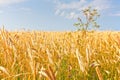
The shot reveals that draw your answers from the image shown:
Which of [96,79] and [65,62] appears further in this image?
[65,62]

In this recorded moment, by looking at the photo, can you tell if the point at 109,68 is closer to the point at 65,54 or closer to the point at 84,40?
the point at 65,54

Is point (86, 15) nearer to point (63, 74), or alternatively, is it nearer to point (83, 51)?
point (83, 51)

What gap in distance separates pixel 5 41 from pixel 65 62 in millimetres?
903

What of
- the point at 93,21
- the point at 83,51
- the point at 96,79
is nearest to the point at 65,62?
the point at 83,51

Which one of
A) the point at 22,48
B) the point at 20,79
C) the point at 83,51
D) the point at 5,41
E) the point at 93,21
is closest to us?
the point at 20,79

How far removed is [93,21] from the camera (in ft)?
39.7

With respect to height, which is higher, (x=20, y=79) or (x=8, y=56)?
(x=8, y=56)

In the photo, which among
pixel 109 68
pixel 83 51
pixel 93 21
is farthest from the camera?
pixel 93 21

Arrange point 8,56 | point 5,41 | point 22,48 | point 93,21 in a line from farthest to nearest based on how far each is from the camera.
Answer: point 93,21, point 22,48, point 5,41, point 8,56

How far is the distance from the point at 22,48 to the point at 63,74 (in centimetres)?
93

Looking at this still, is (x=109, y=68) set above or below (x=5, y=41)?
below

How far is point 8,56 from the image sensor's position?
7.67 feet

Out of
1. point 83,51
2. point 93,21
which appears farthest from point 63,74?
point 93,21

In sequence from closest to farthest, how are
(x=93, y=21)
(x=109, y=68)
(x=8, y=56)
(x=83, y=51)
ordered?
1. (x=8, y=56)
2. (x=109, y=68)
3. (x=83, y=51)
4. (x=93, y=21)
